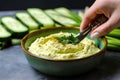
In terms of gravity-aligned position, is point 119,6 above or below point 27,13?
above

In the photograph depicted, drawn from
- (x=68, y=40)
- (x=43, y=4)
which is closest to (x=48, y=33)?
(x=68, y=40)

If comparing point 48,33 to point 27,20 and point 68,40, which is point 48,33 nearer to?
point 68,40

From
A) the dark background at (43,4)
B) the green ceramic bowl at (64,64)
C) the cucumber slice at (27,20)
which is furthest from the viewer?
the dark background at (43,4)

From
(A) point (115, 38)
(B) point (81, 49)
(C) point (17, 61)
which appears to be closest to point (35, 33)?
(C) point (17, 61)

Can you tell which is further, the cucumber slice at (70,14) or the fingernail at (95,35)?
the cucumber slice at (70,14)

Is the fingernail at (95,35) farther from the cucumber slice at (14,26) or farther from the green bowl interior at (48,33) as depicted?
the cucumber slice at (14,26)

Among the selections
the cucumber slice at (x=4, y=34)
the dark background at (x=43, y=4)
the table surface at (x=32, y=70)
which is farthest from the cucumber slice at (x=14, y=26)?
the dark background at (x=43, y=4)

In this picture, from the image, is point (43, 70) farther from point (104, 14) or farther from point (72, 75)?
point (104, 14)
